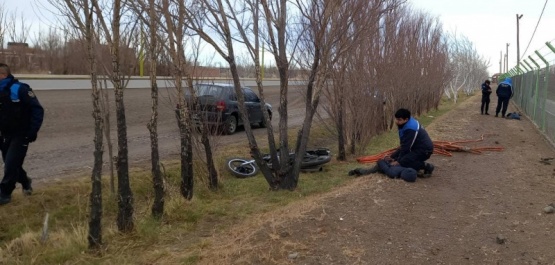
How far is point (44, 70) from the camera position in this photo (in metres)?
27.9

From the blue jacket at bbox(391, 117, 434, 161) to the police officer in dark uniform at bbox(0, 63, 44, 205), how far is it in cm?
467

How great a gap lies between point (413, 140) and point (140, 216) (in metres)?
3.63

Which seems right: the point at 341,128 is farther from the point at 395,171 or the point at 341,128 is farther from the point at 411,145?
the point at 395,171

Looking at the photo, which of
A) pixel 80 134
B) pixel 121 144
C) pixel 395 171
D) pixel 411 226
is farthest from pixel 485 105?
pixel 121 144

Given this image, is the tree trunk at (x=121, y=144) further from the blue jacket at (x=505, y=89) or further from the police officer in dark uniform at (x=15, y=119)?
the blue jacket at (x=505, y=89)

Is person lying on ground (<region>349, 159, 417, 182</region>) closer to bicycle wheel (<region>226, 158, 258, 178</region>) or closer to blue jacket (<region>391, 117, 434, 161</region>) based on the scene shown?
blue jacket (<region>391, 117, 434, 161</region>)

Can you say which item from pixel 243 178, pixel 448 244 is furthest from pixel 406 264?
pixel 243 178

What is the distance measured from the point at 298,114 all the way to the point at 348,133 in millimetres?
9357

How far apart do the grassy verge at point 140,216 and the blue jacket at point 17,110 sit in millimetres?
1002

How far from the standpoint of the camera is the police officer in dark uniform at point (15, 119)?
240 inches

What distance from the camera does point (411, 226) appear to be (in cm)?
485

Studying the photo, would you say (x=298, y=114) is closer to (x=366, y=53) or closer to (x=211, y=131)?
(x=366, y=53)

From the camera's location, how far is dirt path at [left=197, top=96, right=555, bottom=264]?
4.14m

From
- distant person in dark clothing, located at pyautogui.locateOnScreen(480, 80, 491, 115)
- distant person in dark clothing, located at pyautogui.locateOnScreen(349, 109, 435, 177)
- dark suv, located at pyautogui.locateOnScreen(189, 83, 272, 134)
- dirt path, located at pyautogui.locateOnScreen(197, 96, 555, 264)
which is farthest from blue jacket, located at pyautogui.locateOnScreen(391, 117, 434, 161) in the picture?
distant person in dark clothing, located at pyautogui.locateOnScreen(480, 80, 491, 115)
